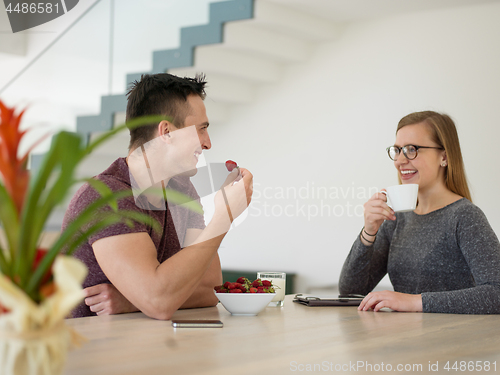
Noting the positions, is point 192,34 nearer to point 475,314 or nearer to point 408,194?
point 408,194

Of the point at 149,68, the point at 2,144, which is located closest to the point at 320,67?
the point at 149,68

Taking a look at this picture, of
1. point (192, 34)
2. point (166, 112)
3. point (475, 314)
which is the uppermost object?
point (192, 34)

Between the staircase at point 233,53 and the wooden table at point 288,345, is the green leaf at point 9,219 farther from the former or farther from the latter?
the staircase at point 233,53

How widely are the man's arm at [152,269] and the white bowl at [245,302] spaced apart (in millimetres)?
92

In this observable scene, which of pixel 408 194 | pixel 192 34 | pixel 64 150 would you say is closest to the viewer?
pixel 64 150

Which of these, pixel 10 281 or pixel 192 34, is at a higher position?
pixel 192 34

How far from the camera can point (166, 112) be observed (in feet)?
4.94

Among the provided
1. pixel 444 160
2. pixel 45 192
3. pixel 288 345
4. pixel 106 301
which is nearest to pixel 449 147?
pixel 444 160

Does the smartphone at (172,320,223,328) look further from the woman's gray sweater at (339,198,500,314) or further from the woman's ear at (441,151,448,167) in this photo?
the woman's ear at (441,151,448,167)

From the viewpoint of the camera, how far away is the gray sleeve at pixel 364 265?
69.0 inches

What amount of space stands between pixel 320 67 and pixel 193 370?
2.97 metres

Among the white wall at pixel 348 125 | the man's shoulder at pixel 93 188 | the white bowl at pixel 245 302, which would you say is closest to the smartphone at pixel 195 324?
the white bowl at pixel 245 302

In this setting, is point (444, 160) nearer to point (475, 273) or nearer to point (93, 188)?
point (475, 273)

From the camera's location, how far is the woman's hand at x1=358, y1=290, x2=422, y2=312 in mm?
1355
